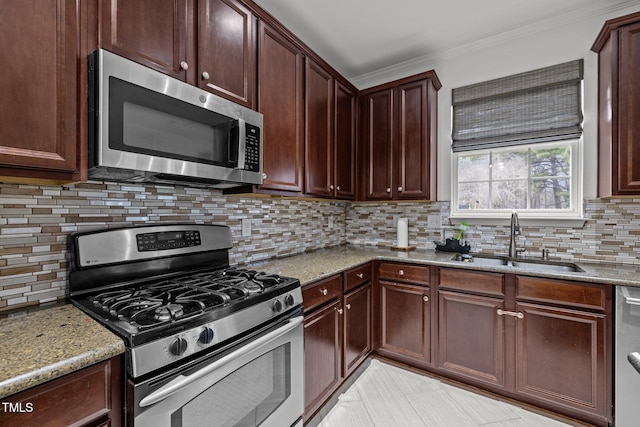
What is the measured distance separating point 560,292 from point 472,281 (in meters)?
0.47

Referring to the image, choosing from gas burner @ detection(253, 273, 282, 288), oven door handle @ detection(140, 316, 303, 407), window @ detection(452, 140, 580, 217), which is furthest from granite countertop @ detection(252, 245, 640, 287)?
window @ detection(452, 140, 580, 217)

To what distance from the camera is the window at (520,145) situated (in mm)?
2219

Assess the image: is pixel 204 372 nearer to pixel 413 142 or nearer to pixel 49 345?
pixel 49 345

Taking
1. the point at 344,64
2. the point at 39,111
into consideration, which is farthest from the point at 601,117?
the point at 39,111

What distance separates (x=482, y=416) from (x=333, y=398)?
3.09ft

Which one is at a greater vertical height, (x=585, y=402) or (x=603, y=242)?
(x=603, y=242)

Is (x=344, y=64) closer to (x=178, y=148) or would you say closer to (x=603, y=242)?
(x=178, y=148)

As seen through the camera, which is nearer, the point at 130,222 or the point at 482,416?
the point at 130,222

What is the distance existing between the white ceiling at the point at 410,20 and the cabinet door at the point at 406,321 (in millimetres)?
2056

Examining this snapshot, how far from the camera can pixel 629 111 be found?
5.81 ft

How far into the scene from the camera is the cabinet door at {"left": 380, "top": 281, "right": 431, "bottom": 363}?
2195mm

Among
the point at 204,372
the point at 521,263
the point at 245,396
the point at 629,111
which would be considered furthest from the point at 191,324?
the point at 629,111

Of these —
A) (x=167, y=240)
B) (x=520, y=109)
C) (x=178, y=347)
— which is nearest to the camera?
(x=178, y=347)

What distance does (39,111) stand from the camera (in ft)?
3.04
